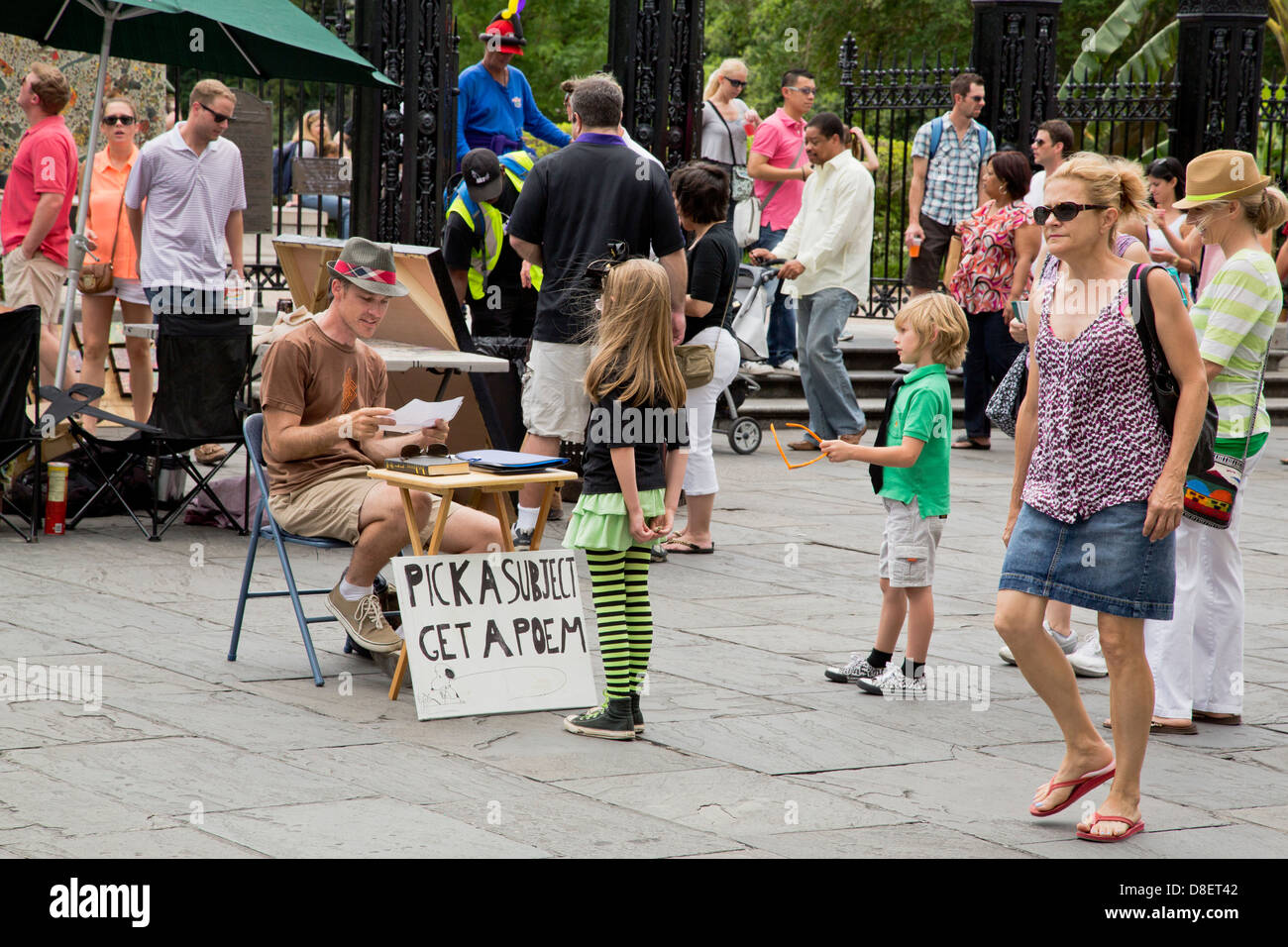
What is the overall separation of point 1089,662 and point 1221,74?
11.4m

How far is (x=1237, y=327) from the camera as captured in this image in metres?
5.69

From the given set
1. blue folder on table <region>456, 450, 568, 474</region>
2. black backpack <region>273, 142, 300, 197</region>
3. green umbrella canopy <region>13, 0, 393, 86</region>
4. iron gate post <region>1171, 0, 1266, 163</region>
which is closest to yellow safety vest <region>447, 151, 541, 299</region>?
green umbrella canopy <region>13, 0, 393, 86</region>

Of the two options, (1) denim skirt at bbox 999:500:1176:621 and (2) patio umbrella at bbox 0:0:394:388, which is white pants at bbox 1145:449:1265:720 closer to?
(1) denim skirt at bbox 999:500:1176:621

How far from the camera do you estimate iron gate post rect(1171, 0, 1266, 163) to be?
16.4 metres

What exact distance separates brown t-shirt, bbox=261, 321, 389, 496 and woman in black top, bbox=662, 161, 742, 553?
233 centimetres

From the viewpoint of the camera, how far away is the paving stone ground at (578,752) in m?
4.48

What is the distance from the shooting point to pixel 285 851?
422 centimetres

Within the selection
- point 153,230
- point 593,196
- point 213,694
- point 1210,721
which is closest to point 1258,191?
point 1210,721

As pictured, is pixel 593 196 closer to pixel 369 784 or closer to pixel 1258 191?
pixel 1258 191

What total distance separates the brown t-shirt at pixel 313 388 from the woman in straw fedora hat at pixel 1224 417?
9.89 feet

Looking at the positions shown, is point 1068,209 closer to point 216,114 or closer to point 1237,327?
point 1237,327

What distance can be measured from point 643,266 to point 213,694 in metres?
2.07

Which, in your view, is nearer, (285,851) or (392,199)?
(285,851)

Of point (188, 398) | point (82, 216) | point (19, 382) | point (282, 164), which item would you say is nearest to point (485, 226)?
point (188, 398)
